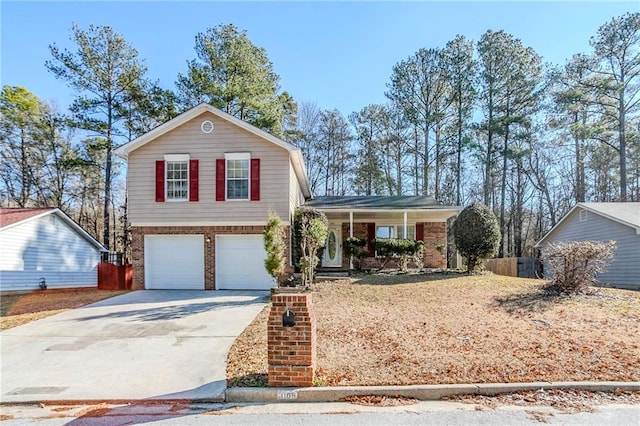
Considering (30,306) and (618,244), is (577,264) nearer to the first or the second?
(618,244)

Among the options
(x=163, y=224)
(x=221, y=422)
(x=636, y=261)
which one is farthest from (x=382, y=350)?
(x=636, y=261)

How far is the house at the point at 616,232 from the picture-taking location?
46.5 feet

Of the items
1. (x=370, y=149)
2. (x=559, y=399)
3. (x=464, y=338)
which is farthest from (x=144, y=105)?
(x=559, y=399)

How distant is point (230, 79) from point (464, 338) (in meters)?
19.8

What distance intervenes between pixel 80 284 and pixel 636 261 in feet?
78.8

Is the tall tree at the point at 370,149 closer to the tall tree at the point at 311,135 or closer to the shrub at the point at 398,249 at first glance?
the tall tree at the point at 311,135

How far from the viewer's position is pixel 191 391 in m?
4.73

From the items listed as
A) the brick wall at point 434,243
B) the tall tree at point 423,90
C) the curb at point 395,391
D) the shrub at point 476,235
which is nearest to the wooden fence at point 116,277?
the curb at point 395,391

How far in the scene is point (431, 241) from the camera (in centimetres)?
1734

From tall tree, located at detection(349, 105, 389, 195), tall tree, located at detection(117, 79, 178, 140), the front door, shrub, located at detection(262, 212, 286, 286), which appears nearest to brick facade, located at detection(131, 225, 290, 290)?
shrub, located at detection(262, 212, 286, 286)

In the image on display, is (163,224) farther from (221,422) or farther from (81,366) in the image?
(221,422)

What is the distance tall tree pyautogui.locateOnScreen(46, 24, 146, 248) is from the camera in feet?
63.7

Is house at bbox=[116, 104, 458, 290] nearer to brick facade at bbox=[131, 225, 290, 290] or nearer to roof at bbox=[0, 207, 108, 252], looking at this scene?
brick facade at bbox=[131, 225, 290, 290]

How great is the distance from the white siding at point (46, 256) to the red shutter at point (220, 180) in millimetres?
8313
